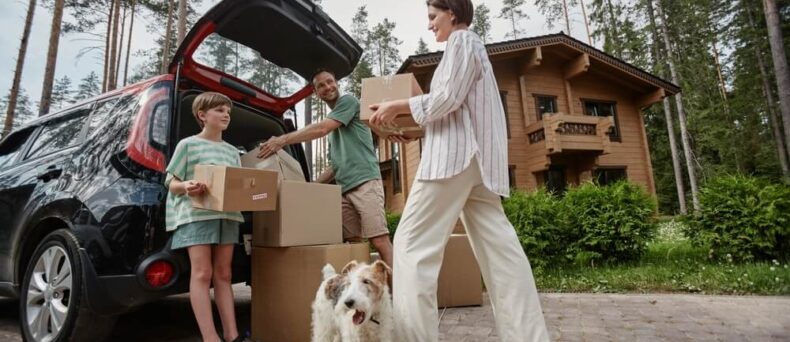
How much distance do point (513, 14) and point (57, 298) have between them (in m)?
28.6

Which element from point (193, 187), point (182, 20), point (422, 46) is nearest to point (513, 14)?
point (422, 46)

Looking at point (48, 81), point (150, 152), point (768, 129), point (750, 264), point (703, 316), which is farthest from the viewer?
point (768, 129)

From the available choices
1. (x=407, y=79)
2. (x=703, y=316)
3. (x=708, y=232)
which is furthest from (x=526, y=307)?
(x=708, y=232)

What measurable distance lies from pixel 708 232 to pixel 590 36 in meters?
20.8

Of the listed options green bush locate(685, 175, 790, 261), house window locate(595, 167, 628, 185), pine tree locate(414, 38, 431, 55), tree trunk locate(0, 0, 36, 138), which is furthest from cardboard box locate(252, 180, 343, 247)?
pine tree locate(414, 38, 431, 55)

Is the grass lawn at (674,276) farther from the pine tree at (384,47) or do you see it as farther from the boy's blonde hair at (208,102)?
the pine tree at (384,47)

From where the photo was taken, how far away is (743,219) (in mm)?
4500

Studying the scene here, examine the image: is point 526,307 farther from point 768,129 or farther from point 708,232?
point 768,129

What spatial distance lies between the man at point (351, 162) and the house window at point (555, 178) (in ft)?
36.2

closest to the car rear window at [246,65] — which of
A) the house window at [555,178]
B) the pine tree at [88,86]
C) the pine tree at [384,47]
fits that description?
the pine tree at [384,47]

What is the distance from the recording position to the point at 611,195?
5246 millimetres

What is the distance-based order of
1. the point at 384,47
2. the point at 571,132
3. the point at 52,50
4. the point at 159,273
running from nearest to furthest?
the point at 159,273 < the point at 52,50 < the point at 571,132 < the point at 384,47

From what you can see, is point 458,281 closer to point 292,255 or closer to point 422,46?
point 292,255

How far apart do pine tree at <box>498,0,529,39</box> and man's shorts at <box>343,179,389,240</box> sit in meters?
26.7
